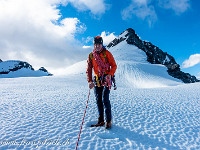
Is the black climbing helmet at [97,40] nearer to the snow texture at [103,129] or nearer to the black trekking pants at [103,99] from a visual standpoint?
the black trekking pants at [103,99]

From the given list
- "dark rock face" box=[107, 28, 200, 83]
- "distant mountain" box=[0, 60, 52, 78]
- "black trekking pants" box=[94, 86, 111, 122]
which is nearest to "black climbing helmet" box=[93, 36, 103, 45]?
"black trekking pants" box=[94, 86, 111, 122]

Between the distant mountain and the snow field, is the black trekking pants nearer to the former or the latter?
the snow field

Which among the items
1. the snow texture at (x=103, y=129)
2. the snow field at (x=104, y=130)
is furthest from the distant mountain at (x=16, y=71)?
the snow texture at (x=103, y=129)

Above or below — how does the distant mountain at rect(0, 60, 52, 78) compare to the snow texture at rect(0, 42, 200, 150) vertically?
above

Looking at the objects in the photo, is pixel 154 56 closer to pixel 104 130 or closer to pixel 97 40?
pixel 97 40

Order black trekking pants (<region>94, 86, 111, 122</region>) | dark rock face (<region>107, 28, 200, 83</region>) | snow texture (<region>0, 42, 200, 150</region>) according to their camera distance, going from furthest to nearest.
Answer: dark rock face (<region>107, 28, 200, 83</region>), black trekking pants (<region>94, 86, 111, 122</region>), snow texture (<region>0, 42, 200, 150</region>)

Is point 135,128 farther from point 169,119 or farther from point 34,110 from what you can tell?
point 34,110

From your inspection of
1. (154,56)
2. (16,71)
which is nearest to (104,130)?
(154,56)

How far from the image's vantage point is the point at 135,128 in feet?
12.5

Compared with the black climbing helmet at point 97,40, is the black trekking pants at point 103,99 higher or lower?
lower

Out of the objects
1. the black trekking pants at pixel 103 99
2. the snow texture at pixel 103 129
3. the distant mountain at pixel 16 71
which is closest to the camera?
the snow texture at pixel 103 129

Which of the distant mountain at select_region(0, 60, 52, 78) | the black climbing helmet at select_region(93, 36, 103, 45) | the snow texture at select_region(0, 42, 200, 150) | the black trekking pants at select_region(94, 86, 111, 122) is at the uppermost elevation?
the distant mountain at select_region(0, 60, 52, 78)

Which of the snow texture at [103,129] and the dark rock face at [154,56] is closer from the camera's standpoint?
the snow texture at [103,129]

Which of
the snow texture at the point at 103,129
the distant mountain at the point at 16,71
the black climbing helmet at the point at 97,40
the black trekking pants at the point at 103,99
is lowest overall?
the snow texture at the point at 103,129
